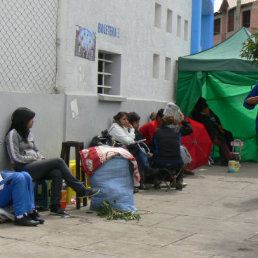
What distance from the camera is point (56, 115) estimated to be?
10.6 meters

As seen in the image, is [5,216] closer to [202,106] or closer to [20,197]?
[20,197]

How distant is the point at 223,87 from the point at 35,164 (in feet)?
30.8

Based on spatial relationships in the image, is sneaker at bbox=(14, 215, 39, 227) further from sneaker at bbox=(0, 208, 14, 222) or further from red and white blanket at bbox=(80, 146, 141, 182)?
red and white blanket at bbox=(80, 146, 141, 182)

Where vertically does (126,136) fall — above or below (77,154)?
above

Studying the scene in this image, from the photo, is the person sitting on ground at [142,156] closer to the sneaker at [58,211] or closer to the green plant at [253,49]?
the sneaker at [58,211]

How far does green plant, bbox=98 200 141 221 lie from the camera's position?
26.3 ft

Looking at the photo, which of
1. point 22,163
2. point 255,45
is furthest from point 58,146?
point 255,45

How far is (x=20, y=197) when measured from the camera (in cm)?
735

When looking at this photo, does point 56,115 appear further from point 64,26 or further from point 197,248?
point 197,248

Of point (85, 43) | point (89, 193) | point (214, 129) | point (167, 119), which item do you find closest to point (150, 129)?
point (167, 119)

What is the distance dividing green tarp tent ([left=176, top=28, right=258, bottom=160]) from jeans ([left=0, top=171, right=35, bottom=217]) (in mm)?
9350

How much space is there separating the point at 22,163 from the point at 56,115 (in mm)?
2469

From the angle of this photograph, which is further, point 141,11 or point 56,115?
point 141,11

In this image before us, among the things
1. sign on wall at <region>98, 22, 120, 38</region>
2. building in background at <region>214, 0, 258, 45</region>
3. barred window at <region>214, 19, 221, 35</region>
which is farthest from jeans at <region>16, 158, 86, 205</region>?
barred window at <region>214, 19, 221, 35</region>
